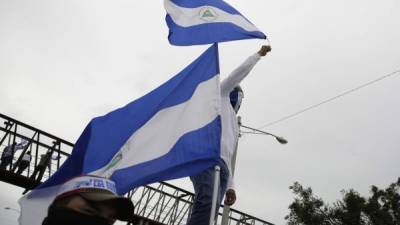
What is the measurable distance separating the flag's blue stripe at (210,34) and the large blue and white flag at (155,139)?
216 millimetres

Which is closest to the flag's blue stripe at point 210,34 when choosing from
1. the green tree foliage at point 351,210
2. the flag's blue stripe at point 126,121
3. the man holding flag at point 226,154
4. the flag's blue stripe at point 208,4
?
the flag's blue stripe at point 126,121

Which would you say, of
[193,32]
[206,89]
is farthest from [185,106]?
[193,32]

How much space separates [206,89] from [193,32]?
1.00 metres

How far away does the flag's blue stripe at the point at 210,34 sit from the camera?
13.9 feet

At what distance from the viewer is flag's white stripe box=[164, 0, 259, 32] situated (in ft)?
14.6

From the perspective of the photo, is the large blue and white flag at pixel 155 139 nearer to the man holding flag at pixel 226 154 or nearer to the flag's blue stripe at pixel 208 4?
the man holding flag at pixel 226 154

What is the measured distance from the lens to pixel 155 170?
3.35 m

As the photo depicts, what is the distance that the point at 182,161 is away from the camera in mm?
3250

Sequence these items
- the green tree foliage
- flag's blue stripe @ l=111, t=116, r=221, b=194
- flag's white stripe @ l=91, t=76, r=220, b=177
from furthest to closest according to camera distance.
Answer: the green tree foliage, flag's white stripe @ l=91, t=76, r=220, b=177, flag's blue stripe @ l=111, t=116, r=221, b=194

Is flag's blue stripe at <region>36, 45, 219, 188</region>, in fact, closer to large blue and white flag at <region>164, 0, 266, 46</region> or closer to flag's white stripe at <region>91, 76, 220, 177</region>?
flag's white stripe at <region>91, 76, 220, 177</region>

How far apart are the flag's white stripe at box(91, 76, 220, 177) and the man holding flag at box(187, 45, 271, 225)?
203 mm

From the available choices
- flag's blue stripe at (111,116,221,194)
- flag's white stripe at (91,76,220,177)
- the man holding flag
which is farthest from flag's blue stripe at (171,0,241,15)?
flag's blue stripe at (111,116,221,194)

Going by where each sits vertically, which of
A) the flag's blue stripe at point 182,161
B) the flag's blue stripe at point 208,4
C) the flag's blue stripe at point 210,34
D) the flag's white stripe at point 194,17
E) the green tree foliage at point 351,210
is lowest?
the flag's blue stripe at point 182,161

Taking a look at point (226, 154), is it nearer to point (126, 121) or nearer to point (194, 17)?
point (126, 121)
